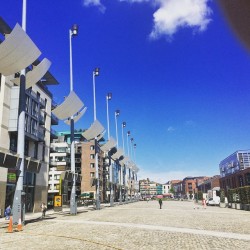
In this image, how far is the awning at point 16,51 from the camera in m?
21.5

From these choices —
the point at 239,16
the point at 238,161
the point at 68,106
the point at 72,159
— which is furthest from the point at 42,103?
the point at 238,161

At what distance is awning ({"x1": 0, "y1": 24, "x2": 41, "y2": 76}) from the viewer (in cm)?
2147

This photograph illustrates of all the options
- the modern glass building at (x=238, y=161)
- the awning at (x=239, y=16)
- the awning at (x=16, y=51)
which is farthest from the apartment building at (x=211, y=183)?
the awning at (x=239, y=16)

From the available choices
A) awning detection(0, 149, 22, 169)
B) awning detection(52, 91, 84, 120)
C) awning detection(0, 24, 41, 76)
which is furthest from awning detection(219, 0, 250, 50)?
awning detection(52, 91, 84, 120)

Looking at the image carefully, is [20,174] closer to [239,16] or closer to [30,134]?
[30,134]

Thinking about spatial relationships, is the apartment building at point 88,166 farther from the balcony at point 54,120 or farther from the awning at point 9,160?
the awning at point 9,160

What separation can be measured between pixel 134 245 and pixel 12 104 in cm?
3080

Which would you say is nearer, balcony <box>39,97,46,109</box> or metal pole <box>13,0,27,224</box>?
metal pole <box>13,0,27,224</box>

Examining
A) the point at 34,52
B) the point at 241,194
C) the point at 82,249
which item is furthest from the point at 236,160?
the point at 82,249

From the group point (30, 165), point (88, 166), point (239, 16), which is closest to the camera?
point (239, 16)

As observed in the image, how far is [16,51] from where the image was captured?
22.6 m

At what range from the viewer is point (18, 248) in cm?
1289

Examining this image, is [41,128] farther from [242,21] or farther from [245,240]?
[242,21]

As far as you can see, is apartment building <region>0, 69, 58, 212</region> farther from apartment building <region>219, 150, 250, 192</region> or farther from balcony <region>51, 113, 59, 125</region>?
apartment building <region>219, 150, 250, 192</region>
